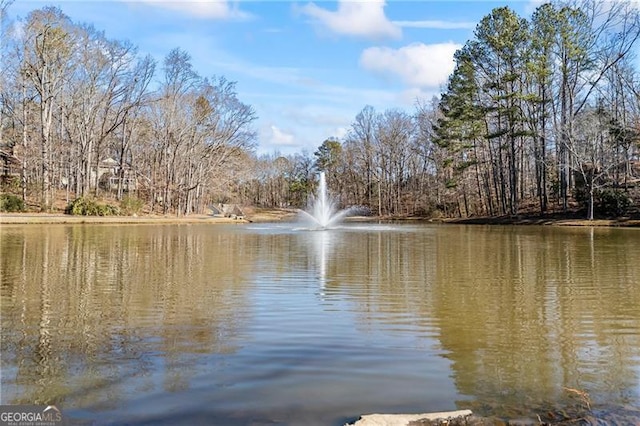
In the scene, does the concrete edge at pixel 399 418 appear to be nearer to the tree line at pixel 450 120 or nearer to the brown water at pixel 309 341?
the brown water at pixel 309 341

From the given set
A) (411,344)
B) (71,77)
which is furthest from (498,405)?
(71,77)

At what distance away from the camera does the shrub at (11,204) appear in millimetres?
31641

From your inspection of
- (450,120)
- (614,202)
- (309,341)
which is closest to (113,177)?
(450,120)

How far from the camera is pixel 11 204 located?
105 ft

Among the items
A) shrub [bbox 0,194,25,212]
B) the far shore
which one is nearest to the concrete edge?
the far shore

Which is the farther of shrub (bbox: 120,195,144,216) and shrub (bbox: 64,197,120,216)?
shrub (bbox: 120,195,144,216)

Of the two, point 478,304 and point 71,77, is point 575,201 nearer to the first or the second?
point 478,304

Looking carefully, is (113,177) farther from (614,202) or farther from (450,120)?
(614,202)

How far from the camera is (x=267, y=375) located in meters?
4.38
